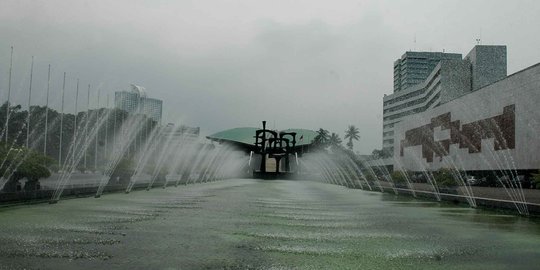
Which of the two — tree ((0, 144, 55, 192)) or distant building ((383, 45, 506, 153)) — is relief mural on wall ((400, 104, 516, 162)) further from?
tree ((0, 144, 55, 192))

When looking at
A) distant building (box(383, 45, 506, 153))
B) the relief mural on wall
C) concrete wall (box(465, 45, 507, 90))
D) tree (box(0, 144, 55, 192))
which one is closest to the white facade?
the relief mural on wall

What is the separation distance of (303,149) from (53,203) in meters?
107

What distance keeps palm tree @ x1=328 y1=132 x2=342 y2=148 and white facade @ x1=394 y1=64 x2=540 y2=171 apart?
8643cm

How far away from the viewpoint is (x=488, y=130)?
179 ft

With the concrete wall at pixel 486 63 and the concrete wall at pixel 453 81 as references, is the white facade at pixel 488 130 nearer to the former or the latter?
the concrete wall at pixel 486 63

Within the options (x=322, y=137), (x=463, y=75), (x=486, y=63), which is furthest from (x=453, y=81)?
(x=322, y=137)

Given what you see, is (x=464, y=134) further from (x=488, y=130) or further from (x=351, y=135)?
(x=351, y=135)

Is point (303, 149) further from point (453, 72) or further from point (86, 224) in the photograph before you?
point (86, 224)

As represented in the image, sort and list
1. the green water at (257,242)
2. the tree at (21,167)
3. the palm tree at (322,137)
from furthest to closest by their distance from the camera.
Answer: the palm tree at (322,137) < the tree at (21,167) < the green water at (257,242)

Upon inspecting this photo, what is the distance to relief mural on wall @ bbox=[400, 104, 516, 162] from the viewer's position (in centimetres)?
5034

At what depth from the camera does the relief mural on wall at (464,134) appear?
1982 inches

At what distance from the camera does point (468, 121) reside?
197 feet

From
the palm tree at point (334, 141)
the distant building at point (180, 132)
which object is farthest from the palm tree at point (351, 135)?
the distant building at point (180, 132)

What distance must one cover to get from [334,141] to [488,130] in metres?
115
